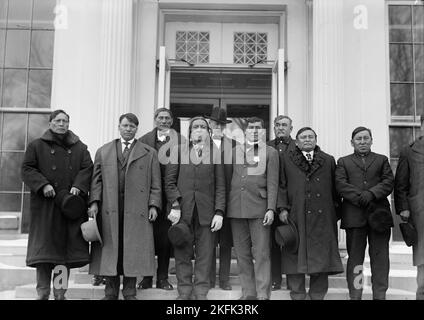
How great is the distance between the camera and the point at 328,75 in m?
7.06

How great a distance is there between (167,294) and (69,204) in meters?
1.38

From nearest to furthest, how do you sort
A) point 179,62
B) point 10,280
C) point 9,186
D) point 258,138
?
point 258,138
point 10,280
point 9,186
point 179,62

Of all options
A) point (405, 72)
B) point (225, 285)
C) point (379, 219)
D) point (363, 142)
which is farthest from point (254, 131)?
point (405, 72)

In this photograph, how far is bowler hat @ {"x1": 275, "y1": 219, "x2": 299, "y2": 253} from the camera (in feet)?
16.6

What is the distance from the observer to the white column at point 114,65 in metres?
6.95

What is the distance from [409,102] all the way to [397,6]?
4.74 feet

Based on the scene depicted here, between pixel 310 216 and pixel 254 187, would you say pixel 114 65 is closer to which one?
pixel 254 187

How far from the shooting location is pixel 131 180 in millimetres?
5184

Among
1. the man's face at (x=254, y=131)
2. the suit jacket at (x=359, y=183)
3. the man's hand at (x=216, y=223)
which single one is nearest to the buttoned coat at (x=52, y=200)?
the man's hand at (x=216, y=223)

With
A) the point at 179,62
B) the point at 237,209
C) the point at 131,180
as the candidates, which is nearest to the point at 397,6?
the point at 179,62

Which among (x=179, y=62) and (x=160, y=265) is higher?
(x=179, y=62)

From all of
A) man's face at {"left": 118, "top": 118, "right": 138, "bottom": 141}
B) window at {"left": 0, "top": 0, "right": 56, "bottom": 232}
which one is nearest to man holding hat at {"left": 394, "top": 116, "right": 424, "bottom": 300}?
man's face at {"left": 118, "top": 118, "right": 138, "bottom": 141}

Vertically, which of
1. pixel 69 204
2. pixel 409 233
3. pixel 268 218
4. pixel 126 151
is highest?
pixel 126 151
